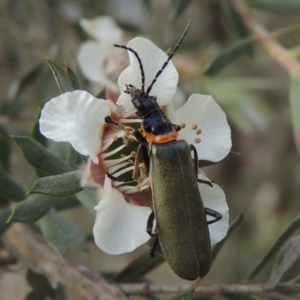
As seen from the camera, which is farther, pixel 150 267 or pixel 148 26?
pixel 148 26

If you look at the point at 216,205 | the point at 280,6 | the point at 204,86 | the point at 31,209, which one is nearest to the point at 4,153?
the point at 31,209

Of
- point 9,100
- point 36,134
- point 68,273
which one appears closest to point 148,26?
point 9,100

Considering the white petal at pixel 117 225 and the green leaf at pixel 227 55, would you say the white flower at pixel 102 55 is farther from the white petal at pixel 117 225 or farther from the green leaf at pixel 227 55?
the white petal at pixel 117 225

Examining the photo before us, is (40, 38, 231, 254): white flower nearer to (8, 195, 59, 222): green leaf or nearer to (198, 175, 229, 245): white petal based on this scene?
(198, 175, 229, 245): white petal

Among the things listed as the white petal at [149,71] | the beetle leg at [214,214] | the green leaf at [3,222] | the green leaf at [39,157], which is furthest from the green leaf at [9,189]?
the beetle leg at [214,214]

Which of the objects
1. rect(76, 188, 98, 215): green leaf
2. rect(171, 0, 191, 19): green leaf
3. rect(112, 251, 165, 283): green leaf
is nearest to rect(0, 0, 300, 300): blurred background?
rect(171, 0, 191, 19): green leaf

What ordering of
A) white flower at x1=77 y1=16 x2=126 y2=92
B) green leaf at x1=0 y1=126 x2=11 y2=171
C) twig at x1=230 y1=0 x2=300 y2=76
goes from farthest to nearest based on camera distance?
white flower at x1=77 y1=16 x2=126 y2=92 → twig at x1=230 y1=0 x2=300 y2=76 → green leaf at x1=0 y1=126 x2=11 y2=171

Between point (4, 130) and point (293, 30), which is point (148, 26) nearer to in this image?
point (293, 30)
